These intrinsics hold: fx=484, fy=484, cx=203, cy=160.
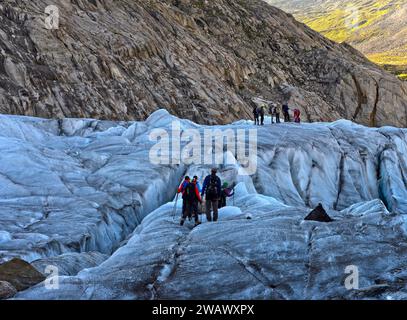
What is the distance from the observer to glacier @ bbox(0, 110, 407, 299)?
11.3 m

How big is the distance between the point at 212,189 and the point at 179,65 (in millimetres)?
46608

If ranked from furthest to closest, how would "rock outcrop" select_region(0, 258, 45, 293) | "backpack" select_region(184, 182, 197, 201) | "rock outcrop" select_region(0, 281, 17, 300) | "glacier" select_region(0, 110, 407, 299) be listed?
"backpack" select_region(184, 182, 197, 201) < "rock outcrop" select_region(0, 258, 45, 293) < "glacier" select_region(0, 110, 407, 299) < "rock outcrop" select_region(0, 281, 17, 300)

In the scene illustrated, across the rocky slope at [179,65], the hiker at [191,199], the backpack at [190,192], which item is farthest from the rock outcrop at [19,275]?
the rocky slope at [179,65]

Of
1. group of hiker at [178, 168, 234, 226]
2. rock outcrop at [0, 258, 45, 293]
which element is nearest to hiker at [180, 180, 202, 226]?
group of hiker at [178, 168, 234, 226]

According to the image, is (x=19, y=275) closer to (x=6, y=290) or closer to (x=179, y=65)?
(x=6, y=290)

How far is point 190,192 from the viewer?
1669cm

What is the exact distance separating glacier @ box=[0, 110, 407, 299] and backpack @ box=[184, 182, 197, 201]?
3.46 ft

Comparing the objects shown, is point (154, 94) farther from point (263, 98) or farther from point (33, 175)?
point (33, 175)

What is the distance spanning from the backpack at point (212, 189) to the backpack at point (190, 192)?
1.58 ft

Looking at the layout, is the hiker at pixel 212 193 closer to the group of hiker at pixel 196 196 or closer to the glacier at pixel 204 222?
the group of hiker at pixel 196 196

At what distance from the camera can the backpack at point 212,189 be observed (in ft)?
54.4

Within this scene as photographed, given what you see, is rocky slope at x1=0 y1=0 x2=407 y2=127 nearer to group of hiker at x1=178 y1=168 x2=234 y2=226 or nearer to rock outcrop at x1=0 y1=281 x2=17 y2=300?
group of hiker at x1=178 y1=168 x2=234 y2=226

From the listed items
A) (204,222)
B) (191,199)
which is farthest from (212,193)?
(204,222)

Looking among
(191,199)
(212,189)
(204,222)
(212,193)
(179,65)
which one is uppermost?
(179,65)
